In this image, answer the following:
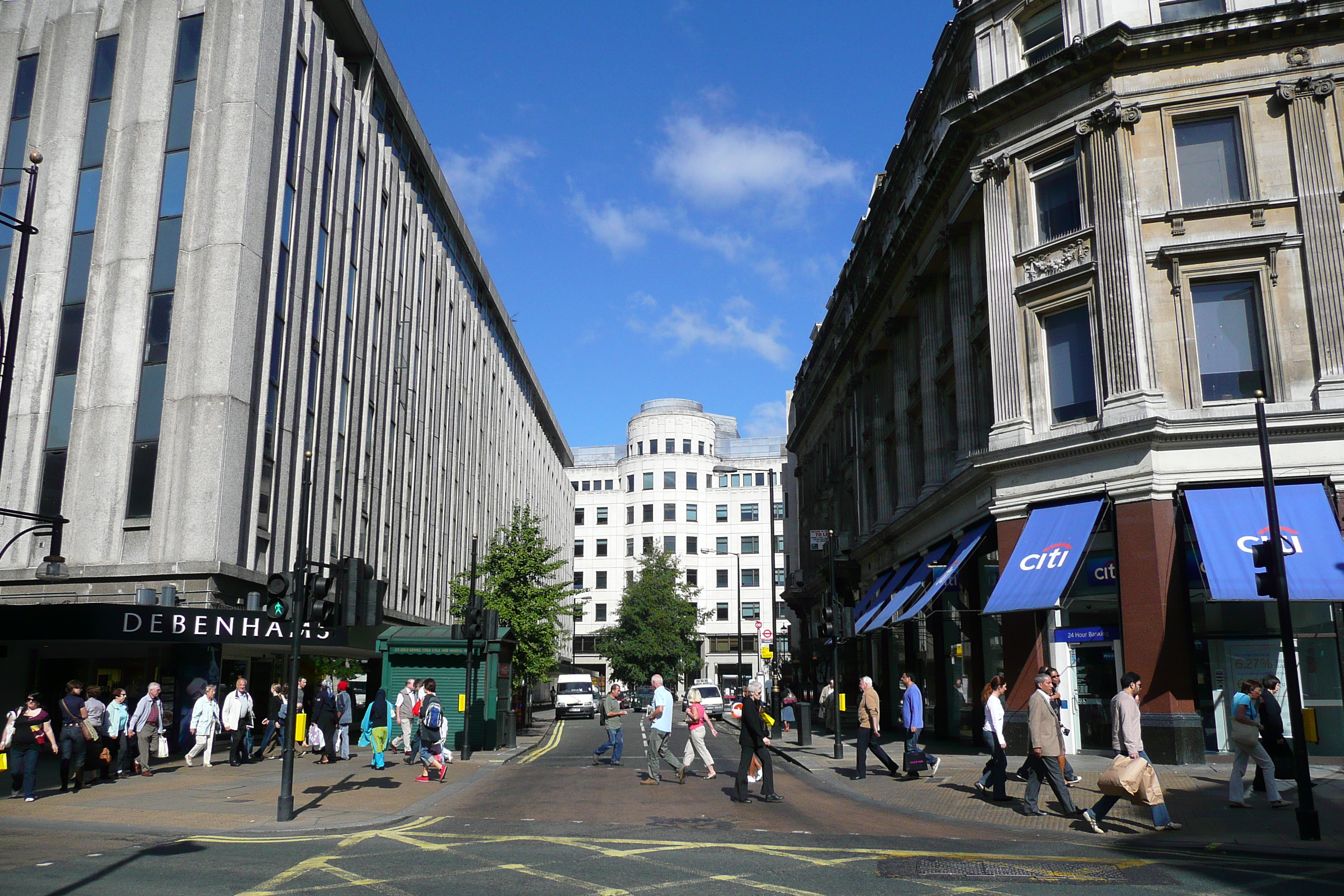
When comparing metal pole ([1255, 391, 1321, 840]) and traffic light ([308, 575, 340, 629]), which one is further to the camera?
traffic light ([308, 575, 340, 629])

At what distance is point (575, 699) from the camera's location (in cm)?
5228

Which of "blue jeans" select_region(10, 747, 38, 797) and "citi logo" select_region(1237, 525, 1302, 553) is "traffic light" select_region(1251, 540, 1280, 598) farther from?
"blue jeans" select_region(10, 747, 38, 797)

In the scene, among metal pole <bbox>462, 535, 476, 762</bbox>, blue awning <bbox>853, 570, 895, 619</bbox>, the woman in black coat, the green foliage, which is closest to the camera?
the woman in black coat

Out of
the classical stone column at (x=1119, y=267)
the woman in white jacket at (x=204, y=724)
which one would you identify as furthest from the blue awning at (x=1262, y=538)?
the woman in white jacket at (x=204, y=724)

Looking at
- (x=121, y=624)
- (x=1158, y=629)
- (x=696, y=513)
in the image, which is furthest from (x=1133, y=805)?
(x=696, y=513)

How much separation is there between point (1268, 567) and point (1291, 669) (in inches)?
58.8

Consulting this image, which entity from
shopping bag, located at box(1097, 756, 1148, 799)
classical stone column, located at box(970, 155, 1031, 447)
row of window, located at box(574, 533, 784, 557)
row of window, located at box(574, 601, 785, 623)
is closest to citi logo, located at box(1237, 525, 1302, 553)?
classical stone column, located at box(970, 155, 1031, 447)

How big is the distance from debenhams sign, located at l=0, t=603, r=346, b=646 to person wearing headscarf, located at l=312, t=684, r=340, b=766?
2.03 meters

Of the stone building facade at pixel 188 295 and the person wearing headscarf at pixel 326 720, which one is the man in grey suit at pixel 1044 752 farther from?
the stone building facade at pixel 188 295

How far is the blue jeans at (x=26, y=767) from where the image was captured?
1587 cm

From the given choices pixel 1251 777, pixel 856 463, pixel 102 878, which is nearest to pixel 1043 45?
pixel 1251 777

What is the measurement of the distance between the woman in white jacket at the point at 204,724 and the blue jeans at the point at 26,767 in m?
5.63

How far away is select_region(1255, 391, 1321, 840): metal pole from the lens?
1184 centimetres

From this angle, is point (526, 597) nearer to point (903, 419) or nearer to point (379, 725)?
point (903, 419)
